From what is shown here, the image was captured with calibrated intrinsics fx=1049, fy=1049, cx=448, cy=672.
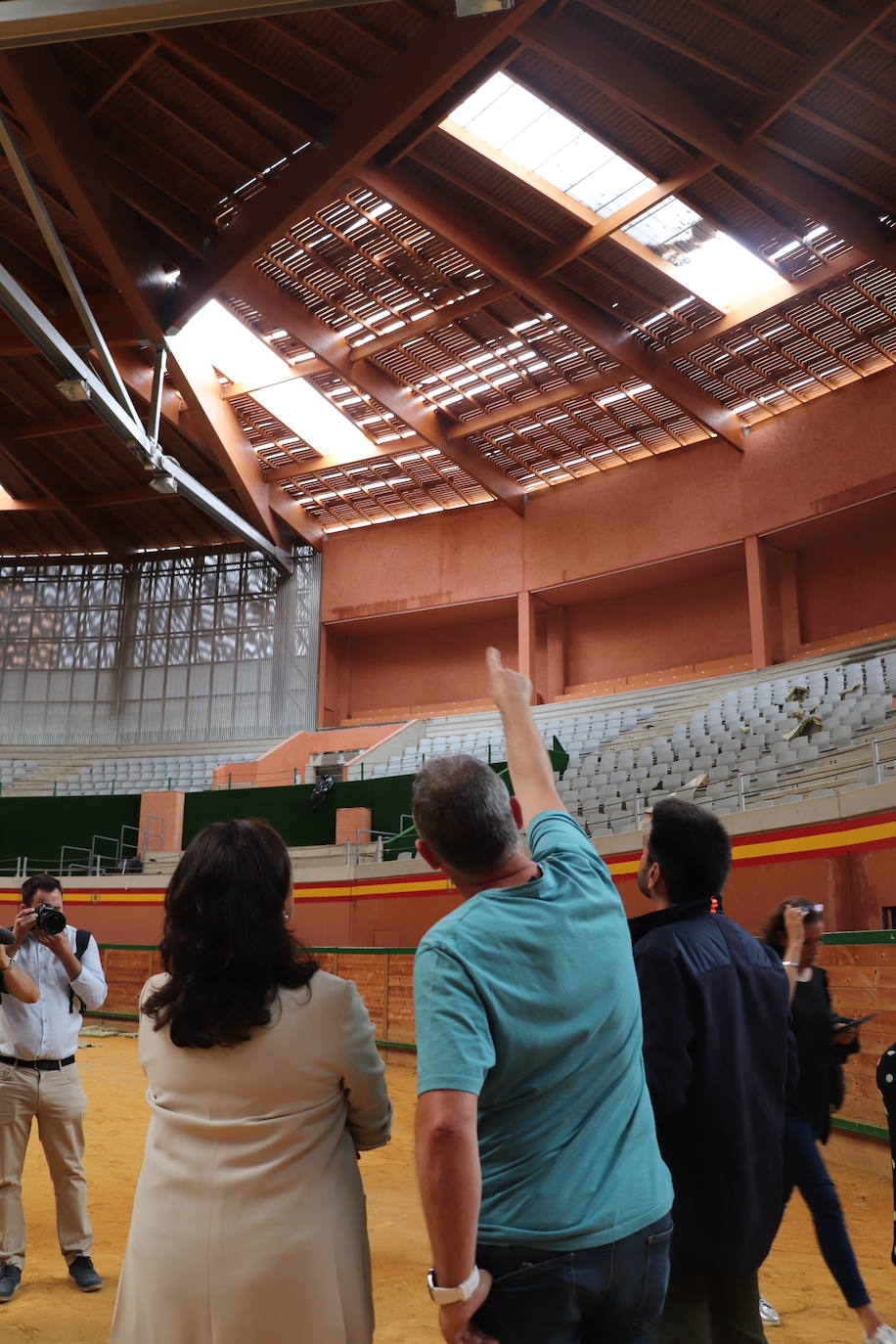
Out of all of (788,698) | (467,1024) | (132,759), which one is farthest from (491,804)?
(132,759)

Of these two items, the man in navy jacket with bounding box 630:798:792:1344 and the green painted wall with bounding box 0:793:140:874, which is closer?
the man in navy jacket with bounding box 630:798:792:1344

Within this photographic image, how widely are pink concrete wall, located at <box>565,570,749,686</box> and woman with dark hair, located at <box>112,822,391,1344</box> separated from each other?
2528 centimetres

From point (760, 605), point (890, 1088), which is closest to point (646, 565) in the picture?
point (760, 605)

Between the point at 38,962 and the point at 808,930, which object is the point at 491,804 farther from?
the point at 38,962

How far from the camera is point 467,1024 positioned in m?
1.75

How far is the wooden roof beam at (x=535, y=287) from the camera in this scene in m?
18.7

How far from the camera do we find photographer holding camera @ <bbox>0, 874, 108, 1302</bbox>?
4.75 metres

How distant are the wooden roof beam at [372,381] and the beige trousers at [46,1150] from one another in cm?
1823

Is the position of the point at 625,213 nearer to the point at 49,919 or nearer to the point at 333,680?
the point at 333,680

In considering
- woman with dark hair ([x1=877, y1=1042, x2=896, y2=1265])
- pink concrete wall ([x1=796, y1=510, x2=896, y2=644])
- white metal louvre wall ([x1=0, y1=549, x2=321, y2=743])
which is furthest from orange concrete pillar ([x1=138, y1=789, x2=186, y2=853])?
woman with dark hair ([x1=877, y1=1042, x2=896, y2=1265])

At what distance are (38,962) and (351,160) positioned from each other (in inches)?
606

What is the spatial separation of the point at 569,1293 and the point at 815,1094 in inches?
101

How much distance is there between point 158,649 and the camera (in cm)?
3278

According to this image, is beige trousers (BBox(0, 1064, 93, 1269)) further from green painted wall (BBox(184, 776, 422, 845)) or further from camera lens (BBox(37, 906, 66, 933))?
green painted wall (BBox(184, 776, 422, 845))
